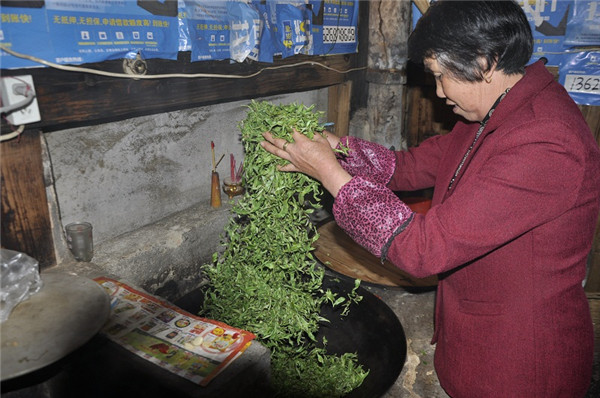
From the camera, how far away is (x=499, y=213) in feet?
5.97

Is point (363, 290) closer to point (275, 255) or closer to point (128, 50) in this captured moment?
point (275, 255)

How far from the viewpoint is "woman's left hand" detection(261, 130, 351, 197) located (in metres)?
2.12

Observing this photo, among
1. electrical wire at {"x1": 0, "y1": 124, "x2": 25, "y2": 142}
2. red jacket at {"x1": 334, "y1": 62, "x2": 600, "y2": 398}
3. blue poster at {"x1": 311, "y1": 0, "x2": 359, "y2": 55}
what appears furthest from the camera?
blue poster at {"x1": 311, "y1": 0, "x2": 359, "y2": 55}

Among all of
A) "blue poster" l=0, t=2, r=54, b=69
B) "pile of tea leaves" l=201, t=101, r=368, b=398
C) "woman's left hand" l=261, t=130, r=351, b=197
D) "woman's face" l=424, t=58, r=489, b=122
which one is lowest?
"pile of tea leaves" l=201, t=101, r=368, b=398

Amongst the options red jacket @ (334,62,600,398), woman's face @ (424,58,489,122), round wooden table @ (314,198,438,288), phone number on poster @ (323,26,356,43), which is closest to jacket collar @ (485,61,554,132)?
red jacket @ (334,62,600,398)

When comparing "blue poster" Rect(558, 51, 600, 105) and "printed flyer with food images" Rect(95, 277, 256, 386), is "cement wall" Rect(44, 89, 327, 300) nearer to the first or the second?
"printed flyer with food images" Rect(95, 277, 256, 386)

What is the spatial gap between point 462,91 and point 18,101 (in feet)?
7.80

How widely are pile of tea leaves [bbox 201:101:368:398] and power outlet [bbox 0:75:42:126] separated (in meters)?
1.20

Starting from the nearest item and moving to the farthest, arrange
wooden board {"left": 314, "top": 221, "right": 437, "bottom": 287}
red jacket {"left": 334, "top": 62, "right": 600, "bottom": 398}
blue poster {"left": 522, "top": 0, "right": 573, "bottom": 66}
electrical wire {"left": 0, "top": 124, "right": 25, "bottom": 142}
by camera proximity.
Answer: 1. red jacket {"left": 334, "top": 62, "right": 600, "bottom": 398}
2. electrical wire {"left": 0, "top": 124, "right": 25, "bottom": 142}
3. wooden board {"left": 314, "top": 221, "right": 437, "bottom": 287}
4. blue poster {"left": 522, "top": 0, "right": 573, "bottom": 66}

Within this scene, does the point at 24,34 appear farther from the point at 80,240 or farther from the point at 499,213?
the point at 499,213

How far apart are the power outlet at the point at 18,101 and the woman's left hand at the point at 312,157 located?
1.34m

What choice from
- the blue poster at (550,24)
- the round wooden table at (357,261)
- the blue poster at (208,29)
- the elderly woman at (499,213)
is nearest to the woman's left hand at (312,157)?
the elderly woman at (499,213)

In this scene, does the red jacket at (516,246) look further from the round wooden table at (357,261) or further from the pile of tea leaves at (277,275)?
the round wooden table at (357,261)

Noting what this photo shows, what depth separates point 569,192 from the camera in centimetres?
186
